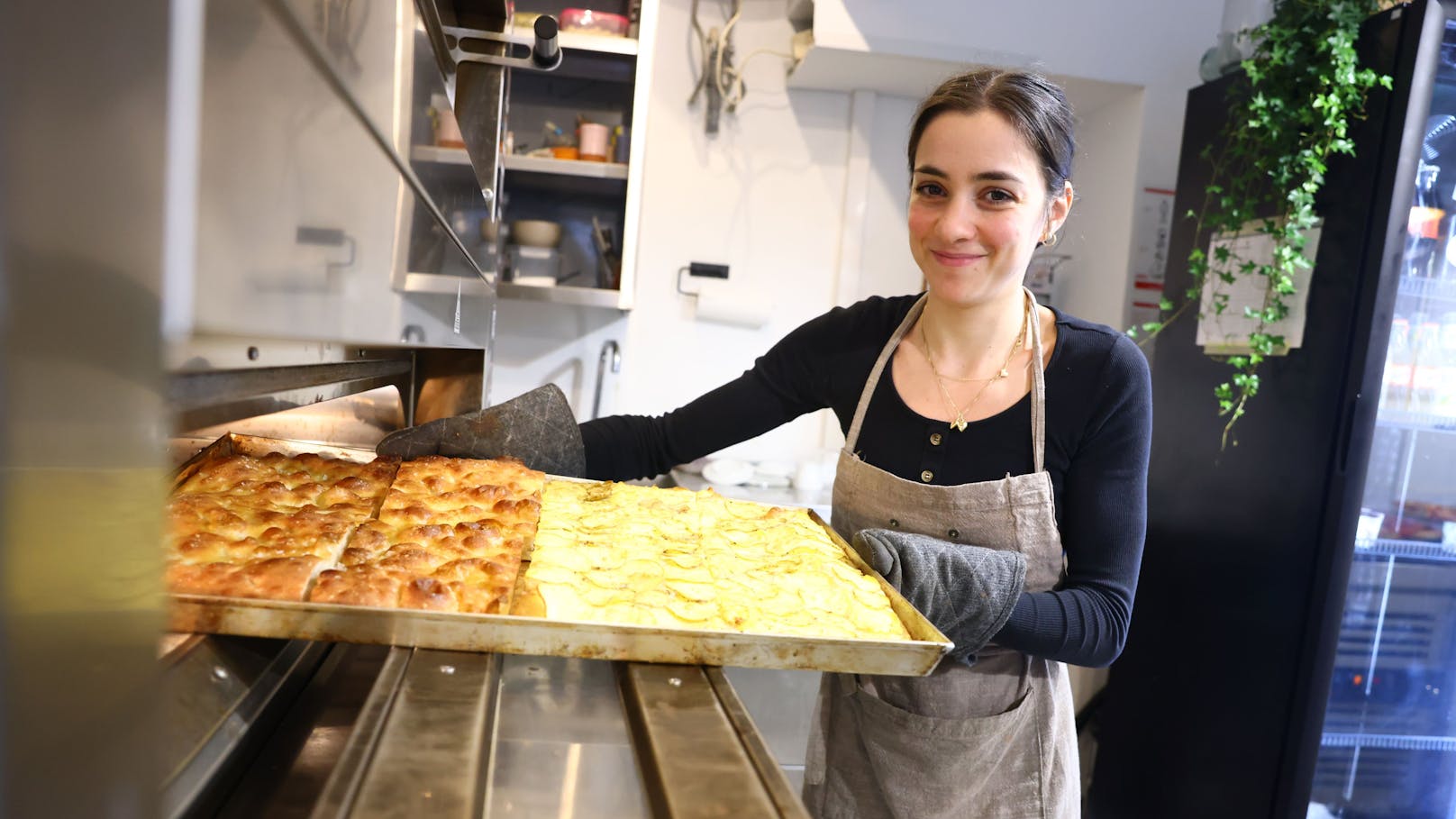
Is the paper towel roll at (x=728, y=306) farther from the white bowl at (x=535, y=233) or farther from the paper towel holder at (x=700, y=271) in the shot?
the white bowl at (x=535, y=233)

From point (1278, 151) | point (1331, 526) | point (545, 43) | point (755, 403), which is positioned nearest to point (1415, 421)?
point (1331, 526)

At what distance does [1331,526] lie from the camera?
2.42 m

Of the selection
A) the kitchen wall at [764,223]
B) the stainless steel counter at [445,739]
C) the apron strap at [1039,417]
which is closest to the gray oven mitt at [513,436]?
the stainless steel counter at [445,739]

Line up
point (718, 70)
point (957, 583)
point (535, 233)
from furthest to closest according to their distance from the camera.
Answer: point (718, 70) < point (535, 233) < point (957, 583)

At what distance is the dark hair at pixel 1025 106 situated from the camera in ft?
5.01

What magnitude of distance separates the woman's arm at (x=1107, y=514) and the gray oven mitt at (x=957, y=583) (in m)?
0.13

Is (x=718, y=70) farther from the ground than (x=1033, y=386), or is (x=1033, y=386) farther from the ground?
(x=718, y=70)

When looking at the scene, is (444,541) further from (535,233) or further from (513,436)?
(535,233)

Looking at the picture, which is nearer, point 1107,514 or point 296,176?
point 296,176

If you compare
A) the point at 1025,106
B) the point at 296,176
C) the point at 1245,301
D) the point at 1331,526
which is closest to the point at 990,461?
the point at 1025,106

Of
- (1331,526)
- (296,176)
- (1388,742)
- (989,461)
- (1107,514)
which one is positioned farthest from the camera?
(1388,742)

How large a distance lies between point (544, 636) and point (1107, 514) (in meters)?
1.01

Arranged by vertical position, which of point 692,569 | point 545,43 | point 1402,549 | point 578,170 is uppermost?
point 578,170

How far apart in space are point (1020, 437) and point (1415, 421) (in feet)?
5.99
